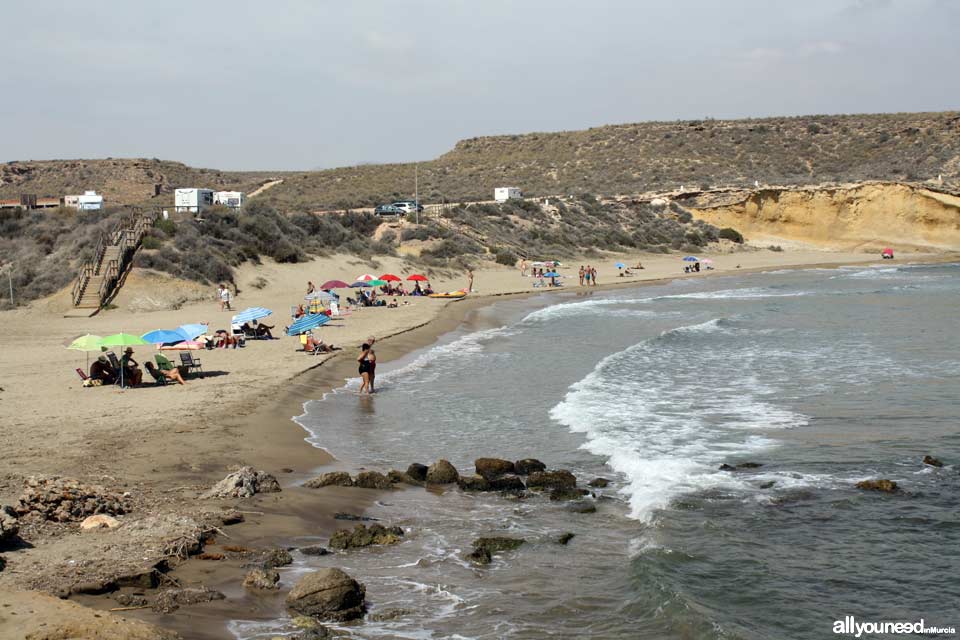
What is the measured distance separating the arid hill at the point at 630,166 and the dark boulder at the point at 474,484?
196 ft

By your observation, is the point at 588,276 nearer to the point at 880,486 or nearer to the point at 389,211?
the point at 389,211

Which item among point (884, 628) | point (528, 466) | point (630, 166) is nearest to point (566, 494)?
point (528, 466)

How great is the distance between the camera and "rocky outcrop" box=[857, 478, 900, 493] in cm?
1180

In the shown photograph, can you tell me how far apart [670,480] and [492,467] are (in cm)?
253

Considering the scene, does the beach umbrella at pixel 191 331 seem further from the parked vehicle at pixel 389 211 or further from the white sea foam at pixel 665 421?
the parked vehicle at pixel 389 211

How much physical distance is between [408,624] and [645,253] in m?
56.1

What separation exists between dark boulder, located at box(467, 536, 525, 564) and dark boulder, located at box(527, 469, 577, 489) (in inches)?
83.5

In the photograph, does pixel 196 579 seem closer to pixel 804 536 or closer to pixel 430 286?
pixel 804 536

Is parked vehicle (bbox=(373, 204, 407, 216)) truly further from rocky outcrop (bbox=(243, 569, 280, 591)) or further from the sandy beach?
rocky outcrop (bbox=(243, 569, 280, 591))

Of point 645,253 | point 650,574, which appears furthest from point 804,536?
point 645,253

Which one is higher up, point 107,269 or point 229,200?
point 229,200

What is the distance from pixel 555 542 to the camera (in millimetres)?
9984

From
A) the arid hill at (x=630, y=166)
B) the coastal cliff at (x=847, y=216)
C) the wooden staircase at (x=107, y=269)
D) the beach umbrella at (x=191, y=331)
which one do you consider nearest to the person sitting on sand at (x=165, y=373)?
the beach umbrella at (x=191, y=331)

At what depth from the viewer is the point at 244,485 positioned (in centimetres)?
1088
